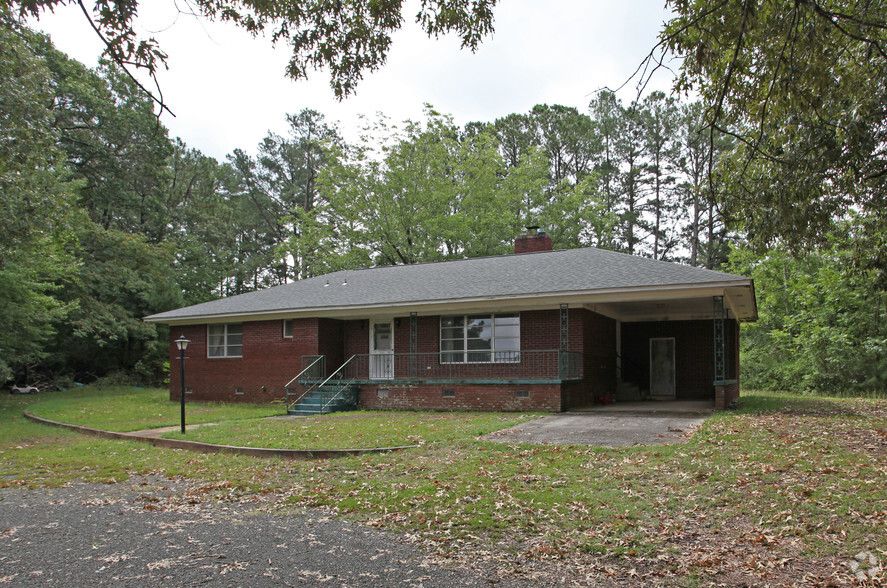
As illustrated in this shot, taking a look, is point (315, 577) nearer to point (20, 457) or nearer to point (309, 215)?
point (20, 457)

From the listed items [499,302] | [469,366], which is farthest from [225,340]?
[499,302]

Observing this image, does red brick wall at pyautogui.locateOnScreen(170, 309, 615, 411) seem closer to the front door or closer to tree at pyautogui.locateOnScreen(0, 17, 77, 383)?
the front door

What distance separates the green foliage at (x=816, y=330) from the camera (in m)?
24.0

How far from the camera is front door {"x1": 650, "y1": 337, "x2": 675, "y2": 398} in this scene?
65.1 ft

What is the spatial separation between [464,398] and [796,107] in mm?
10938

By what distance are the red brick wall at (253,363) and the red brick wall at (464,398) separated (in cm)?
268

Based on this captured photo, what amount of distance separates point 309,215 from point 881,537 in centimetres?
3378

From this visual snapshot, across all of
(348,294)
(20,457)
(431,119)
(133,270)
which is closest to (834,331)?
(348,294)

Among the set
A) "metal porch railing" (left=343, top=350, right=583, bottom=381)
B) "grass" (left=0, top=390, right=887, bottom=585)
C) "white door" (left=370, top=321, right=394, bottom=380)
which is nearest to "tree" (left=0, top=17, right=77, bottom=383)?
"grass" (left=0, top=390, right=887, bottom=585)

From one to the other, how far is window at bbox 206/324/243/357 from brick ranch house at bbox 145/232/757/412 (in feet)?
0.12

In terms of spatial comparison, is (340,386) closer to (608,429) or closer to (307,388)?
(307,388)

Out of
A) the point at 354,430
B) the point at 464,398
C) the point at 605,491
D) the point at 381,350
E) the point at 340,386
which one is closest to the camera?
the point at 605,491

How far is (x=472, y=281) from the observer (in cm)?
1916

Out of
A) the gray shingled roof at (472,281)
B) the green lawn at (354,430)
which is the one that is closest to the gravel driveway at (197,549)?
the green lawn at (354,430)
